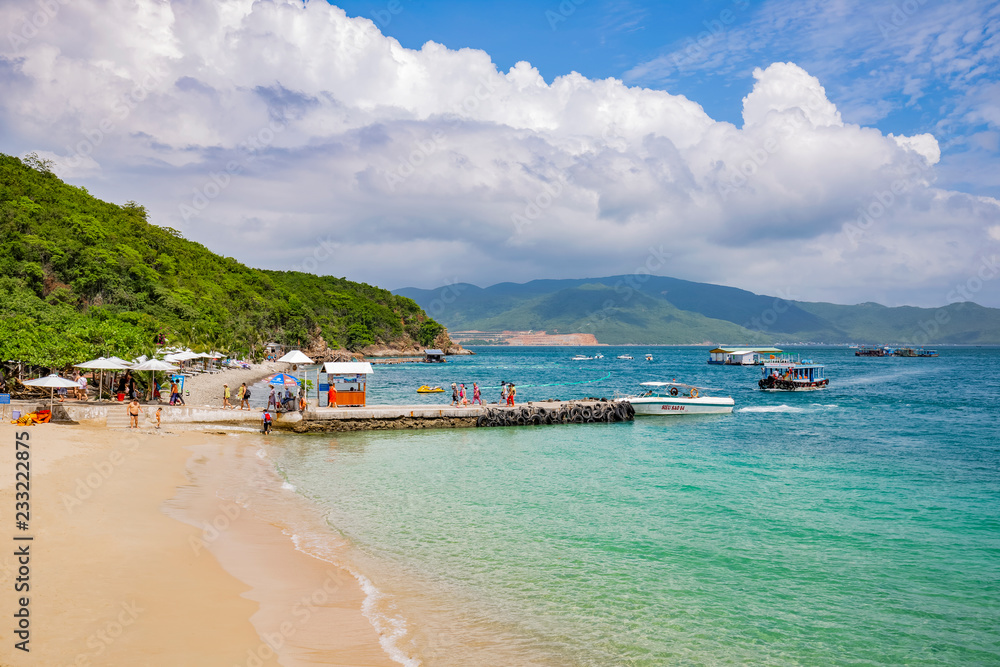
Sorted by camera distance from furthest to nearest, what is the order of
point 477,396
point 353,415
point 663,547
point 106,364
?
1. point 477,396
2. point 353,415
3. point 106,364
4. point 663,547

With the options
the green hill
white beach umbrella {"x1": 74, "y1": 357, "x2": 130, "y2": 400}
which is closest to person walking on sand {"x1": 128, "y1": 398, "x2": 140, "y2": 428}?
white beach umbrella {"x1": 74, "y1": 357, "x2": 130, "y2": 400}

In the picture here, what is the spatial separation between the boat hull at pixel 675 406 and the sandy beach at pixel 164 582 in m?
30.1

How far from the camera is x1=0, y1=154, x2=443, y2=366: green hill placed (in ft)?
115

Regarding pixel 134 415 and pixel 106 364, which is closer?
pixel 134 415

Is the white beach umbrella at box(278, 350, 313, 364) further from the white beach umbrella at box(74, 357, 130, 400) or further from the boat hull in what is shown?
the boat hull

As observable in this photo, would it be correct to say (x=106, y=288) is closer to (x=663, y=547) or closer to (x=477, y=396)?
(x=477, y=396)

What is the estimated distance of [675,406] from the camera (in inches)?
1699

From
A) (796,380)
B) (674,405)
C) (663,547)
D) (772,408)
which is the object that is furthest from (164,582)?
(796,380)

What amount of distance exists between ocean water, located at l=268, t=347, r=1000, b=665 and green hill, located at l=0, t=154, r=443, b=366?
60.1 ft

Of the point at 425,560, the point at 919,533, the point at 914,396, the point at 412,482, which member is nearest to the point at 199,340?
the point at 412,482

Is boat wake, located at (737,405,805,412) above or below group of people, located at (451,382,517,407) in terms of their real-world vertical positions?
below

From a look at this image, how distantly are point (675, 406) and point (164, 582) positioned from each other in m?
38.2

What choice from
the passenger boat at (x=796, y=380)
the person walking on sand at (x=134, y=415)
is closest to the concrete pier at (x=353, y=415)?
the person walking on sand at (x=134, y=415)

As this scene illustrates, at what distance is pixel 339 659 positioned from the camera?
795 centimetres
